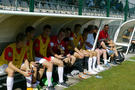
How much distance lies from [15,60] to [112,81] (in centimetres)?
238

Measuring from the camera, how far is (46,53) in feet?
14.5

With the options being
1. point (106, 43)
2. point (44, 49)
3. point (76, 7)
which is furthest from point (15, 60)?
point (76, 7)

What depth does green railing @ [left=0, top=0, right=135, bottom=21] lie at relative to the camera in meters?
6.02

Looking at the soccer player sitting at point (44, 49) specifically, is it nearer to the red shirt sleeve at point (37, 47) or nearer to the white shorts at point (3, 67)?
the red shirt sleeve at point (37, 47)

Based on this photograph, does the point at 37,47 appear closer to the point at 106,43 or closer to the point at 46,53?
the point at 46,53

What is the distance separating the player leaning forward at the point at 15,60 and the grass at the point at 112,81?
3.60ft

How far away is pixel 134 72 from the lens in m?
5.62

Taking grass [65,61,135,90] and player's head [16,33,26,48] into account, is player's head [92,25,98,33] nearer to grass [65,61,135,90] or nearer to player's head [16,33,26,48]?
grass [65,61,135,90]

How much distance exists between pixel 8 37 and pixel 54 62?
1.09 m

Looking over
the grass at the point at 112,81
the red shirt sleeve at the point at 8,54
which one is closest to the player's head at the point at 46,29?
the red shirt sleeve at the point at 8,54

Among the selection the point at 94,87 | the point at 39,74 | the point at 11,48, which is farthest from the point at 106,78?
the point at 11,48

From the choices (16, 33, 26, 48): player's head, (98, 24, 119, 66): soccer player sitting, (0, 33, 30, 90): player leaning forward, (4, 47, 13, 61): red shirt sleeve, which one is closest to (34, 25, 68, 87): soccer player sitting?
(0, 33, 30, 90): player leaning forward

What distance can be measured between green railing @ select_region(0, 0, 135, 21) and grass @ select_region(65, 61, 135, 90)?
2.82 m

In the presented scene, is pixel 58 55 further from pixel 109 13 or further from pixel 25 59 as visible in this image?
pixel 109 13
